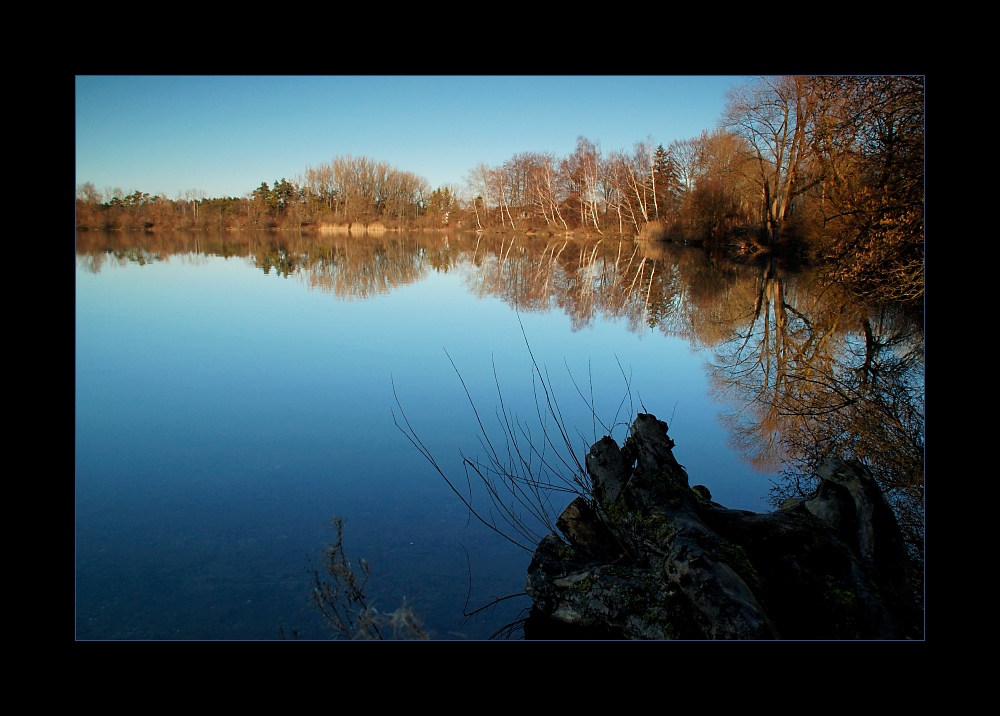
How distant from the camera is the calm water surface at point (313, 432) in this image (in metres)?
3.25

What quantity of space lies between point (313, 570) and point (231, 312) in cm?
894

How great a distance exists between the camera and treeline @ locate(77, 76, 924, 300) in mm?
8453

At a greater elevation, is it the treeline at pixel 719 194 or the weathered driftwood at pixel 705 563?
the treeline at pixel 719 194

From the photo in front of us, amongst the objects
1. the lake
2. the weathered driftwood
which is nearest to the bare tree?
the lake

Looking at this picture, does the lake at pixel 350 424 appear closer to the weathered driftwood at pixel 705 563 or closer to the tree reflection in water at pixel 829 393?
the tree reflection in water at pixel 829 393

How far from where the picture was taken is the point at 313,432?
5.42 meters

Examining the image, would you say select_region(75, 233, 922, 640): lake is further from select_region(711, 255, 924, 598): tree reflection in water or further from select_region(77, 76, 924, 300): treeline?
select_region(77, 76, 924, 300): treeline

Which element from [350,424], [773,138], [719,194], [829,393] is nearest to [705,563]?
[350,424]

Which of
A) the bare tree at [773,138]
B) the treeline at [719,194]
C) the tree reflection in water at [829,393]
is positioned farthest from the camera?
the bare tree at [773,138]

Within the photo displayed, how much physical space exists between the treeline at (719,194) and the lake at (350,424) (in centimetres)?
156

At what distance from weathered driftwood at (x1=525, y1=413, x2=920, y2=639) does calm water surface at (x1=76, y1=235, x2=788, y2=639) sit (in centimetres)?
38

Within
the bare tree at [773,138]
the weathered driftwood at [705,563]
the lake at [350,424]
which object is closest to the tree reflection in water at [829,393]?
the lake at [350,424]

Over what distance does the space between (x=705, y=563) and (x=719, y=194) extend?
82.8ft

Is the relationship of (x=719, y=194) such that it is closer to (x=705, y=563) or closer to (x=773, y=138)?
(x=773, y=138)
